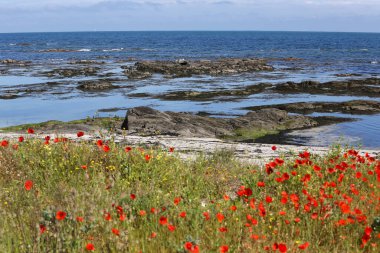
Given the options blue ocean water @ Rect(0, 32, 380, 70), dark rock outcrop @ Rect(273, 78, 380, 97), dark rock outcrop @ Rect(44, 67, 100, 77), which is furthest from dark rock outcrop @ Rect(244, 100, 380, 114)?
dark rock outcrop @ Rect(44, 67, 100, 77)

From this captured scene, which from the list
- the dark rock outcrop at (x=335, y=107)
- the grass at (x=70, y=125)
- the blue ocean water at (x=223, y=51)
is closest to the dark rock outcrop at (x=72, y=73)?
the blue ocean water at (x=223, y=51)

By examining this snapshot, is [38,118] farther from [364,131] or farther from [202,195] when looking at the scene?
[202,195]

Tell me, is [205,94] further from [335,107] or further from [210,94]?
[335,107]

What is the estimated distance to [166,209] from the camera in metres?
5.47

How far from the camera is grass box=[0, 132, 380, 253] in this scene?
14.8 ft


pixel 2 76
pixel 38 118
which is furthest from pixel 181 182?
pixel 2 76

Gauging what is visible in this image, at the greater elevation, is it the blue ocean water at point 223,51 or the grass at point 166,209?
the grass at point 166,209

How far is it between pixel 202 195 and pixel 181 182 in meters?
0.39

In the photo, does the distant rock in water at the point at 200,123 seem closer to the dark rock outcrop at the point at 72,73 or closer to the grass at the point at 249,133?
the grass at the point at 249,133

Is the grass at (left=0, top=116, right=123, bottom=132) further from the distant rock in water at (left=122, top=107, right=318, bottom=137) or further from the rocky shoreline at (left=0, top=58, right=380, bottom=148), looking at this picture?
the distant rock in water at (left=122, top=107, right=318, bottom=137)

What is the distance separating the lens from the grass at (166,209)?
4520mm

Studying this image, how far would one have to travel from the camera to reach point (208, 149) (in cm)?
1241

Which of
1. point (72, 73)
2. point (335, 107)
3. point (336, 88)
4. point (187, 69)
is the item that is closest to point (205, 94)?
point (335, 107)

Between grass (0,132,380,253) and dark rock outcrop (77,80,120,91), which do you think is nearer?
grass (0,132,380,253)
